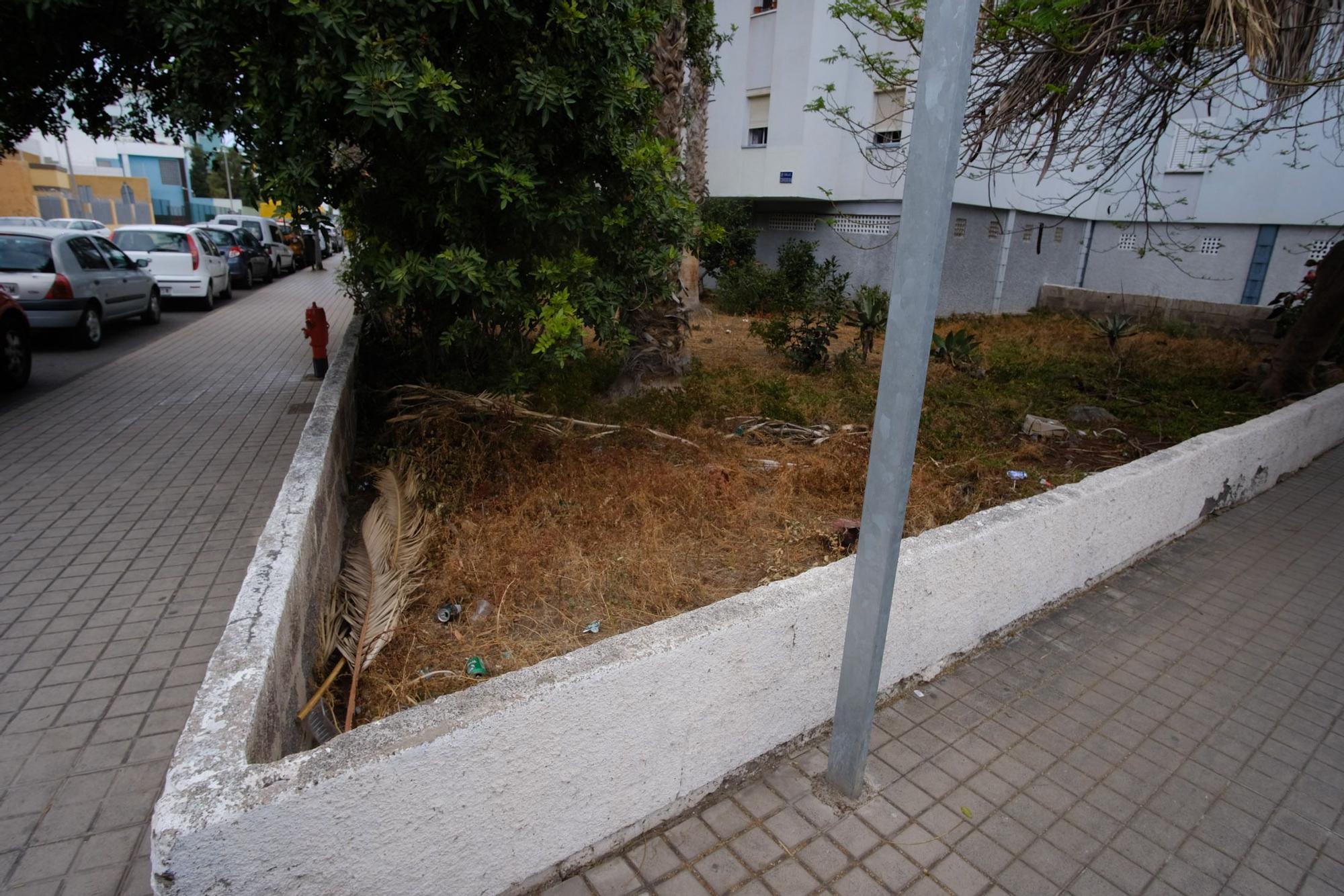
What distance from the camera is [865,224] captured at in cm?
1673

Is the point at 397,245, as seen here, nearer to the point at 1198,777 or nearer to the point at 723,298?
the point at 1198,777

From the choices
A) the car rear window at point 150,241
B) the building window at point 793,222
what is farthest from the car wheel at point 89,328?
the building window at point 793,222

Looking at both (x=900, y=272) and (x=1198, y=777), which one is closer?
(x=900, y=272)

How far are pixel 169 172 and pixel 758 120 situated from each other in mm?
52628

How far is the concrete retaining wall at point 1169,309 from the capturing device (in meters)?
15.2

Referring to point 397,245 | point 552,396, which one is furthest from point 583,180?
point 552,396

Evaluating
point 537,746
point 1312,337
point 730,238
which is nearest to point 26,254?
point 537,746

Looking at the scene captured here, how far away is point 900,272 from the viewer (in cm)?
245

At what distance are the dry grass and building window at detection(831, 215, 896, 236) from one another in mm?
7692

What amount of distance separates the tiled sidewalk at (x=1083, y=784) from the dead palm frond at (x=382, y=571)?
1561 mm

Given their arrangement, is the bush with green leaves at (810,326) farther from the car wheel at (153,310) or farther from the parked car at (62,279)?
the car wheel at (153,310)

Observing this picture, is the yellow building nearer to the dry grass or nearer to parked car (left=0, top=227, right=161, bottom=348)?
parked car (left=0, top=227, right=161, bottom=348)

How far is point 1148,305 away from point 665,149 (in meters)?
16.8

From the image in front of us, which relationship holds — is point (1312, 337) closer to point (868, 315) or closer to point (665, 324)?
point (868, 315)
